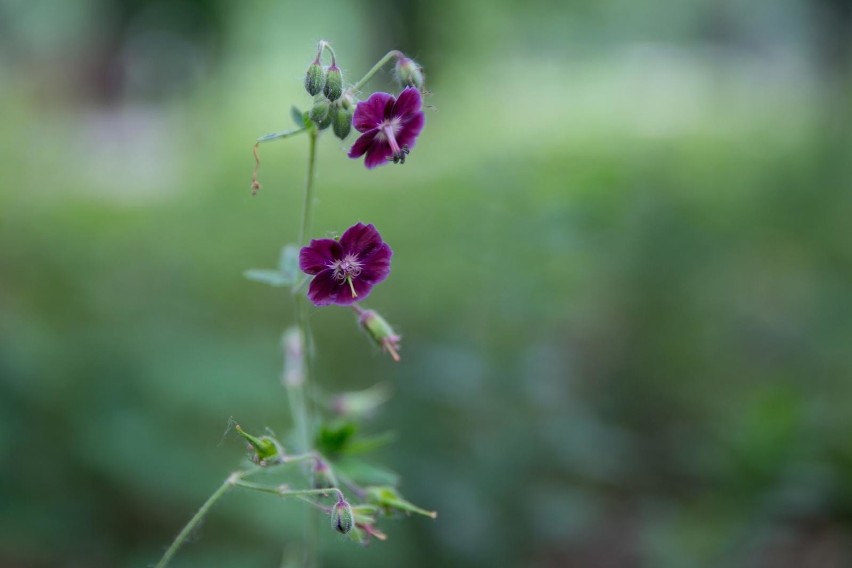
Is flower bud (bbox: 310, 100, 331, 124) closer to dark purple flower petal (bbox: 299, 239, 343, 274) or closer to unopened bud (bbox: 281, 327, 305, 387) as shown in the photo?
dark purple flower petal (bbox: 299, 239, 343, 274)

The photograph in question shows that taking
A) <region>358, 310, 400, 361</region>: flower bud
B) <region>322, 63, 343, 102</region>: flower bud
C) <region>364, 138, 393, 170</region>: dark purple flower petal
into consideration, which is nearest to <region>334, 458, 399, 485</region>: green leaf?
<region>358, 310, 400, 361</region>: flower bud

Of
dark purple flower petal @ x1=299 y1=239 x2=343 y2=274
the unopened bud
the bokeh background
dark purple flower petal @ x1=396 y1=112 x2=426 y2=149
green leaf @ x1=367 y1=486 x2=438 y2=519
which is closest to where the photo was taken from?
dark purple flower petal @ x1=299 y1=239 x2=343 y2=274

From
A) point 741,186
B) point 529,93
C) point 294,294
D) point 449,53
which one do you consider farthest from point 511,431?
point 529,93

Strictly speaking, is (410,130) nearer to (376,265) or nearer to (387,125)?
(387,125)

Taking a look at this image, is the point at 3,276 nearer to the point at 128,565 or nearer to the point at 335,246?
the point at 128,565

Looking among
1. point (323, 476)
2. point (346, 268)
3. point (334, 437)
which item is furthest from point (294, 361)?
point (346, 268)

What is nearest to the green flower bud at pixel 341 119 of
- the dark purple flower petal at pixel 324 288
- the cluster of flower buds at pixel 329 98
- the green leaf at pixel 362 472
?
the cluster of flower buds at pixel 329 98
